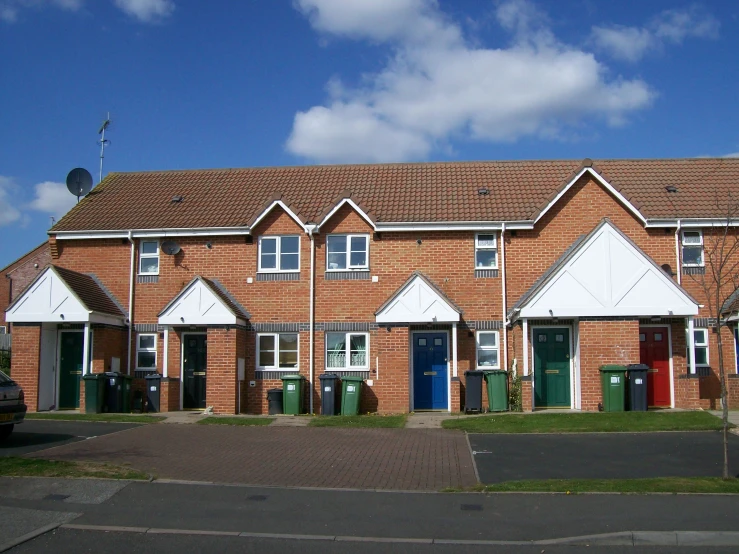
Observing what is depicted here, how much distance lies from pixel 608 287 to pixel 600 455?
23.4 ft

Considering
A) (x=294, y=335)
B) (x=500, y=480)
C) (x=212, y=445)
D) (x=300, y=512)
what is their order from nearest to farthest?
(x=300, y=512), (x=500, y=480), (x=212, y=445), (x=294, y=335)

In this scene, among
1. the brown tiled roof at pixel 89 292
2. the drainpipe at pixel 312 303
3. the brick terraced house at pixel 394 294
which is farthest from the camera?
the drainpipe at pixel 312 303

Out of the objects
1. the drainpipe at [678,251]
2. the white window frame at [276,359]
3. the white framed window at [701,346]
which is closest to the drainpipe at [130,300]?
the white window frame at [276,359]

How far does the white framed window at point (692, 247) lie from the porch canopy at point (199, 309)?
41.9 ft

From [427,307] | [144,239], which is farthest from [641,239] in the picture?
[144,239]

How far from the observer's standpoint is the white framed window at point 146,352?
22703 mm

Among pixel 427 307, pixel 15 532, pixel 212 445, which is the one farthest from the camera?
pixel 427 307

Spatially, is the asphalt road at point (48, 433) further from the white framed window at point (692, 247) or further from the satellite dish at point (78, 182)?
the white framed window at point (692, 247)

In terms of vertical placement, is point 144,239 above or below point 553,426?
above

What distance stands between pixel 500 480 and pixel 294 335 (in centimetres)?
1127

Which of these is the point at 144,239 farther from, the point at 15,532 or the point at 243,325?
the point at 15,532

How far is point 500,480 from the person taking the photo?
470 inches

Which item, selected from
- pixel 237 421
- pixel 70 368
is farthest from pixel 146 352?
pixel 237 421

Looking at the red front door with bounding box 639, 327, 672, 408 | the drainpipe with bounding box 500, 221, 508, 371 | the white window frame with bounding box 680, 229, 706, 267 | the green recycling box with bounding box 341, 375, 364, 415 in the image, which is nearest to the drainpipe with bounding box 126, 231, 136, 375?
the green recycling box with bounding box 341, 375, 364, 415
